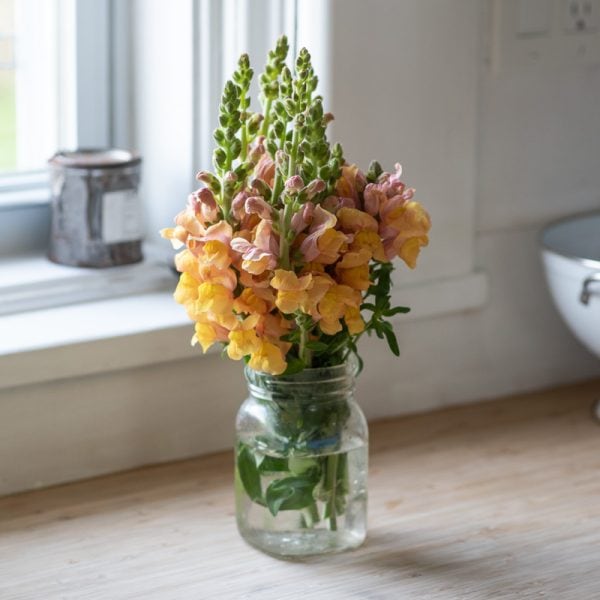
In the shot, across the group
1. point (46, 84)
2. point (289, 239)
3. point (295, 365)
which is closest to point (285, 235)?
point (289, 239)

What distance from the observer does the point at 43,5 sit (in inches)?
57.9

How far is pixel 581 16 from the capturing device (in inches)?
60.1

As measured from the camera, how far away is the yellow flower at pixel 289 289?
1.03m

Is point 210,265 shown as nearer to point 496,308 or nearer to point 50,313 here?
point 50,313

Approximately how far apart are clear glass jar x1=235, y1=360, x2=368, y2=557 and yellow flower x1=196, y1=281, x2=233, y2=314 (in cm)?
10

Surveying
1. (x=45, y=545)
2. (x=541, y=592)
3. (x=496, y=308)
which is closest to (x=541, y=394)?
(x=496, y=308)

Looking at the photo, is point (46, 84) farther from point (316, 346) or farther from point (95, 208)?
point (316, 346)

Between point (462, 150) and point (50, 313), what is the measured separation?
47 centimetres

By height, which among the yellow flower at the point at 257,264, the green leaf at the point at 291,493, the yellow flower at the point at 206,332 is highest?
the yellow flower at the point at 257,264

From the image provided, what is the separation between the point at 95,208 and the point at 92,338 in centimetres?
19

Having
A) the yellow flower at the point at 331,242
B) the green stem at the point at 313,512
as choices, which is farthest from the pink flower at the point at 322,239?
the green stem at the point at 313,512

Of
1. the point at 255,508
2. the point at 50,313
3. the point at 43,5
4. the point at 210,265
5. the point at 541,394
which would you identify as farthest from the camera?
the point at 541,394

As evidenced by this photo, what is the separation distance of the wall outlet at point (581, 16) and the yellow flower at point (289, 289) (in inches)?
25.0

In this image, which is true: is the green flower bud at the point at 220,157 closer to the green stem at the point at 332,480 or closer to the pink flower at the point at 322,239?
the pink flower at the point at 322,239
